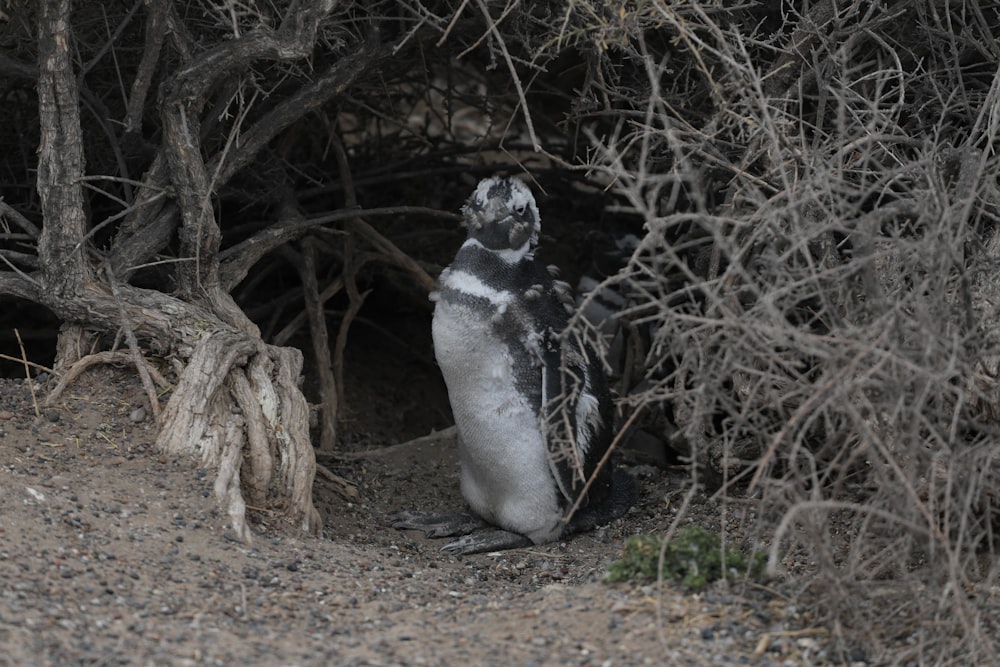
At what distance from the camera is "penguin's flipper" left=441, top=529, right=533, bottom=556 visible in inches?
187

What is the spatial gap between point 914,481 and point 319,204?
12.8 feet

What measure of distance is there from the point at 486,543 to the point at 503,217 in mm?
1217

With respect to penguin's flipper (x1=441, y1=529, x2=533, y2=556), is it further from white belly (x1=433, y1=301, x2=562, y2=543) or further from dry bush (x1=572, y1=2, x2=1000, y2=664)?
dry bush (x1=572, y1=2, x2=1000, y2=664)

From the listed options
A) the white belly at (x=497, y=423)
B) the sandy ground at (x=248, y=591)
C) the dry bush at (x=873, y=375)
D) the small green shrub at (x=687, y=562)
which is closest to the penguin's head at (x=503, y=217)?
the white belly at (x=497, y=423)

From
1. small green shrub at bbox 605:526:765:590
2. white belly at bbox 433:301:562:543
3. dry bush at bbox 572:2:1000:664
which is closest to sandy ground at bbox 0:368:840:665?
small green shrub at bbox 605:526:765:590

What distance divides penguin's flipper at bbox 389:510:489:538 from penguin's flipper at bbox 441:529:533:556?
0.12 m

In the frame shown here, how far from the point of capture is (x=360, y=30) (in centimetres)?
486

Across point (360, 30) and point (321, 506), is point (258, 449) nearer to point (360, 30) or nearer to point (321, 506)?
point (321, 506)

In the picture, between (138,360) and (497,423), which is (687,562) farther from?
(138,360)

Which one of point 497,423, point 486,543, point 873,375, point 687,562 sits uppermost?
point 873,375

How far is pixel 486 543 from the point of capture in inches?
187

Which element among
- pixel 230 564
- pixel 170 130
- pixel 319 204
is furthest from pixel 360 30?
pixel 230 564

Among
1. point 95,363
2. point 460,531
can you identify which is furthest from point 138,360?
point 460,531

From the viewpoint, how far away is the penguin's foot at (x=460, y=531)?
4.75m
